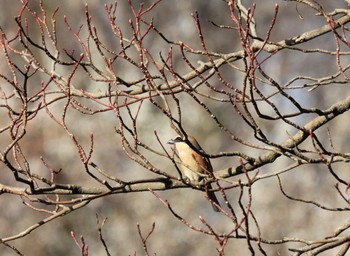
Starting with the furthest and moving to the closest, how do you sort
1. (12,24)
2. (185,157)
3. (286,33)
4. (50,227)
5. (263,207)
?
(286,33) → (12,24) → (263,207) → (50,227) → (185,157)

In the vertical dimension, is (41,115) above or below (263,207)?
above

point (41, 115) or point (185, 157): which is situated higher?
point (41, 115)

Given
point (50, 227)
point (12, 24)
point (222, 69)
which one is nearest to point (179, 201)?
point (50, 227)

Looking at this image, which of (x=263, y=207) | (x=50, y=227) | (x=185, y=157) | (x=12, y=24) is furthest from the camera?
(x=12, y=24)

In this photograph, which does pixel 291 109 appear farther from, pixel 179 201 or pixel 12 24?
pixel 12 24

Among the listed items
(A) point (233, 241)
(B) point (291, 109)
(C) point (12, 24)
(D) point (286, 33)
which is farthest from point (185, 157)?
(D) point (286, 33)

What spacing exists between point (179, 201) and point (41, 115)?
11.2 ft

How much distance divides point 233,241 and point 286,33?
7.20 meters

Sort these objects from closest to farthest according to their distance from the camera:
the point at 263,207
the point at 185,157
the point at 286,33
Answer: the point at 185,157
the point at 263,207
the point at 286,33

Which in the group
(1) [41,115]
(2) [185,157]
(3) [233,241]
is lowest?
(2) [185,157]

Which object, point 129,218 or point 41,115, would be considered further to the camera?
point 41,115

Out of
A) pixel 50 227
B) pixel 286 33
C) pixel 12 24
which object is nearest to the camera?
pixel 50 227

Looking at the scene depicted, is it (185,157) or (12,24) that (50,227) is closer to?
(12,24)

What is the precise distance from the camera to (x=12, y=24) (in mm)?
21297
